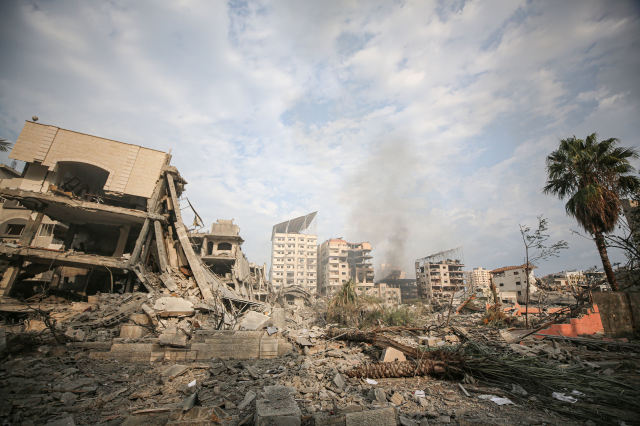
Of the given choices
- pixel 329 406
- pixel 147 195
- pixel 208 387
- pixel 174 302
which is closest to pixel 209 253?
pixel 147 195

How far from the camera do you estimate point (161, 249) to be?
1647cm

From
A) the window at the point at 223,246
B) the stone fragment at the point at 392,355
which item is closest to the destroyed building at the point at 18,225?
the window at the point at 223,246

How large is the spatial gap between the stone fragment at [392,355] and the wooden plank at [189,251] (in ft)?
39.6

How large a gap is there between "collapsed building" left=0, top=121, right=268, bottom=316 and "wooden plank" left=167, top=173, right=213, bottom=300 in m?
0.06

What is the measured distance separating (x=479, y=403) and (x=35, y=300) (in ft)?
65.5

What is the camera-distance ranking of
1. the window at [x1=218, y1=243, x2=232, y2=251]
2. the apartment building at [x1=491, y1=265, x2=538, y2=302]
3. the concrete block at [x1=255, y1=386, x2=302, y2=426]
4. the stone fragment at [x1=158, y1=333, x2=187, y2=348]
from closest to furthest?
the concrete block at [x1=255, y1=386, x2=302, y2=426]
the stone fragment at [x1=158, y1=333, x2=187, y2=348]
the window at [x1=218, y1=243, x2=232, y2=251]
the apartment building at [x1=491, y1=265, x2=538, y2=302]

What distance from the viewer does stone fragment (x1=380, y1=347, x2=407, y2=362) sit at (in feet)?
22.2

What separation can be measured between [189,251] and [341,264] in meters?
53.2

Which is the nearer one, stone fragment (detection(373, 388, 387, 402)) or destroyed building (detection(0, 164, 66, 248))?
stone fragment (detection(373, 388, 387, 402))

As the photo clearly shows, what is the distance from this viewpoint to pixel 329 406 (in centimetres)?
454

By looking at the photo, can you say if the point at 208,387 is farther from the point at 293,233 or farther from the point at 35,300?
the point at 293,233

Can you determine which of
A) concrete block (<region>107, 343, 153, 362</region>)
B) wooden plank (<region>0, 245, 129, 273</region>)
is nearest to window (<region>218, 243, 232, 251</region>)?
wooden plank (<region>0, 245, 129, 273</region>)

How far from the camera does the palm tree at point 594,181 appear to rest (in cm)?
1212

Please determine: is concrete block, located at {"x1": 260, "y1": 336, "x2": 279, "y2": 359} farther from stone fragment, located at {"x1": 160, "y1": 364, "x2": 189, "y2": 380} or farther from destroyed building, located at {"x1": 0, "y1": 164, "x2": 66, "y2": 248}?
destroyed building, located at {"x1": 0, "y1": 164, "x2": 66, "y2": 248}
